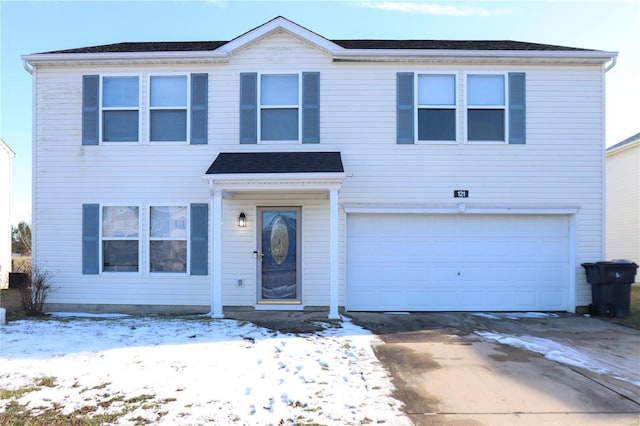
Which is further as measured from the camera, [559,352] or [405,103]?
[405,103]

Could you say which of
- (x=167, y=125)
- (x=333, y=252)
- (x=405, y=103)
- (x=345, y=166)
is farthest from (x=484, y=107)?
(x=167, y=125)

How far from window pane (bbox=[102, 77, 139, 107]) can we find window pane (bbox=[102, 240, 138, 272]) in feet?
9.67

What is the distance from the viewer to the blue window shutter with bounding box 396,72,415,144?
841 centimetres

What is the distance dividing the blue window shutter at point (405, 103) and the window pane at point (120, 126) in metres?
5.58

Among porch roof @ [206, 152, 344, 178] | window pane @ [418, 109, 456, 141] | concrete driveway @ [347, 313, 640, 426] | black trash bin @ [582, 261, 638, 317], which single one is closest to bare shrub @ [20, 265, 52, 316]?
porch roof @ [206, 152, 344, 178]

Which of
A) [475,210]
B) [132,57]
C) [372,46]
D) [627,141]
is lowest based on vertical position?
[475,210]

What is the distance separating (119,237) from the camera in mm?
8500

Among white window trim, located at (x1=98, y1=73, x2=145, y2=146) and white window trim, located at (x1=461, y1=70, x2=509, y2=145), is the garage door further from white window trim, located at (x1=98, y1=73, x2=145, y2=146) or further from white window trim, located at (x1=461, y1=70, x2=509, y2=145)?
white window trim, located at (x1=98, y1=73, x2=145, y2=146)

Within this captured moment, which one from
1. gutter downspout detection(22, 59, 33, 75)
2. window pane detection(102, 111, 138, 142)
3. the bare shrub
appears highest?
gutter downspout detection(22, 59, 33, 75)

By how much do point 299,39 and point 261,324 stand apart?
5.82 metres

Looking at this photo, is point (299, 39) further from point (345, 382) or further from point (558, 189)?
point (345, 382)

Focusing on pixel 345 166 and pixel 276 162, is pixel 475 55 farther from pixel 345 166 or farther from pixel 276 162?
pixel 276 162

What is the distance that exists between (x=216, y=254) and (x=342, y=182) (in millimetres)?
2911

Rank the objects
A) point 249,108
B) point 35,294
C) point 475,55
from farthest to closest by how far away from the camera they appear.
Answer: point 249,108
point 475,55
point 35,294
